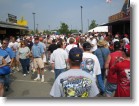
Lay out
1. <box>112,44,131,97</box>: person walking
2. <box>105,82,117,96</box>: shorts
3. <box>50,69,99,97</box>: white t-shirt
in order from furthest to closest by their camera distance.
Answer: <box>105,82,117,96</box>: shorts → <box>112,44,131,97</box>: person walking → <box>50,69,99,97</box>: white t-shirt

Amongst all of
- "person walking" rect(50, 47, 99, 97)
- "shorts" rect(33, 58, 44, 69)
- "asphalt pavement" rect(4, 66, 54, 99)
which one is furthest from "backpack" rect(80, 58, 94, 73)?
"shorts" rect(33, 58, 44, 69)

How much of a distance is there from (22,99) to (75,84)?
110 cm

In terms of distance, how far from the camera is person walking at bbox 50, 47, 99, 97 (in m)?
3.00

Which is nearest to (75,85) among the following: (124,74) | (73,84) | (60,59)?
(73,84)

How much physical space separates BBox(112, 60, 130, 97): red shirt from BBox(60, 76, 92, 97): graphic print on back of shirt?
969mm

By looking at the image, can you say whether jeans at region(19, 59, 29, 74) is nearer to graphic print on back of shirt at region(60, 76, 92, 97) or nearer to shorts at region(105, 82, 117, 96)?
shorts at region(105, 82, 117, 96)

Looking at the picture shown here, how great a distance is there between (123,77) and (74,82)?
44.8 inches

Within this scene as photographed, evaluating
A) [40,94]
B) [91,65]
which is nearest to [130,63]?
[91,65]

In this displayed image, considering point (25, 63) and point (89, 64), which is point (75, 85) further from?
point (25, 63)

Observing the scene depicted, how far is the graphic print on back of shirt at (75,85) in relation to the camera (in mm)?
3000

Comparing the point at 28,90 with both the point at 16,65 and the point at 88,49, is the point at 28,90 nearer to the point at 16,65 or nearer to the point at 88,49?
the point at 88,49

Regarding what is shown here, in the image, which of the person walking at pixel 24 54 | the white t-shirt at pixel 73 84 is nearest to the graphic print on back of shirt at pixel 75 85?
the white t-shirt at pixel 73 84

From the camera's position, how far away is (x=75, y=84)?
3.00 meters

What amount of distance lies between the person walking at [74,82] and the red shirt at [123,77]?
35.0 inches
